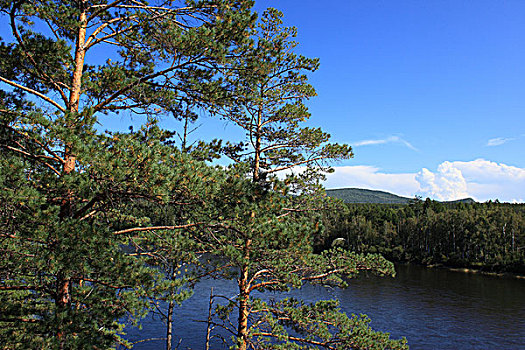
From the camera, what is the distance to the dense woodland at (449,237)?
54312 mm

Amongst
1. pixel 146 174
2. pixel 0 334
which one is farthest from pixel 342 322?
pixel 0 334

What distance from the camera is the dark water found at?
22.8 meters

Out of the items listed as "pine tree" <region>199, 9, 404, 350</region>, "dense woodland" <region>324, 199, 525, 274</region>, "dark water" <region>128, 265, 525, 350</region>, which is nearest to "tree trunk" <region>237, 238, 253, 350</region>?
"pine tree" <region>199, 9, 404, 350</region>

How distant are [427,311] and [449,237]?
130 ft

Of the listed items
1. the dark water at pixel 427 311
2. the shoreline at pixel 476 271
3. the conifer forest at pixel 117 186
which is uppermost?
the conifer forest at pixel 117 186

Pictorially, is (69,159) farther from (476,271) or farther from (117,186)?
(476,271)

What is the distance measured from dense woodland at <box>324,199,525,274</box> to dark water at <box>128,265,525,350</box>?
11.0 m

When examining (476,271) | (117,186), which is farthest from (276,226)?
(476,271)

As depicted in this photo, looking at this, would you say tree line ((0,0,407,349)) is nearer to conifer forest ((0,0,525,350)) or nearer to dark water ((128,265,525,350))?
conifer forest ((0,0,525,350))

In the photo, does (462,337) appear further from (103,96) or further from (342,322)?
(103,96)

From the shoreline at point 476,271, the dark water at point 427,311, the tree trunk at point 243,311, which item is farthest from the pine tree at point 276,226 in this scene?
the shoreline at point 476,271

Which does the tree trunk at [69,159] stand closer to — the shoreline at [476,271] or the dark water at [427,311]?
the dark water at [427,311]

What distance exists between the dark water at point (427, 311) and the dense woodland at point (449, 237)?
10959 mm

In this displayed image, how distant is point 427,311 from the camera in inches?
1176
